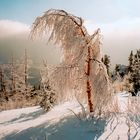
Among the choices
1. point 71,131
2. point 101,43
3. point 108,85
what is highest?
point 101,43

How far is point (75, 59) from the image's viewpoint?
11.0m

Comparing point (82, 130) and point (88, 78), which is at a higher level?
point (88, 78)

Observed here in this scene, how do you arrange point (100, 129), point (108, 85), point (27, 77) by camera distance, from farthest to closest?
point (27, 77)
point (108, 85)
point (100, 129)

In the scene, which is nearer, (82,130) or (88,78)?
(82,130)

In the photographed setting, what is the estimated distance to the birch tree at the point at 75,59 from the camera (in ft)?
36.1

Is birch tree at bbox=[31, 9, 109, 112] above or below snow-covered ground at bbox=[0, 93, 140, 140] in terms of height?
above

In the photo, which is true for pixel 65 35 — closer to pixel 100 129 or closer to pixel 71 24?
pixel 71 24

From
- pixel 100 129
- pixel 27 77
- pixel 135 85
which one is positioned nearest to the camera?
pixel 100 129

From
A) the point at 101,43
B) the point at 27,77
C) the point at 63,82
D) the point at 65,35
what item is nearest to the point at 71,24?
the point at 65,35

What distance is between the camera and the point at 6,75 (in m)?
42.5

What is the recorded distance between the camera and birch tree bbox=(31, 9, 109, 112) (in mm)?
11008

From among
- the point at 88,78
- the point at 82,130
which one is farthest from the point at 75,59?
the point at 82,130

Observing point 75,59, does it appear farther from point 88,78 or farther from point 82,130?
point 82,130

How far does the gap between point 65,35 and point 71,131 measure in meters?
3.43
